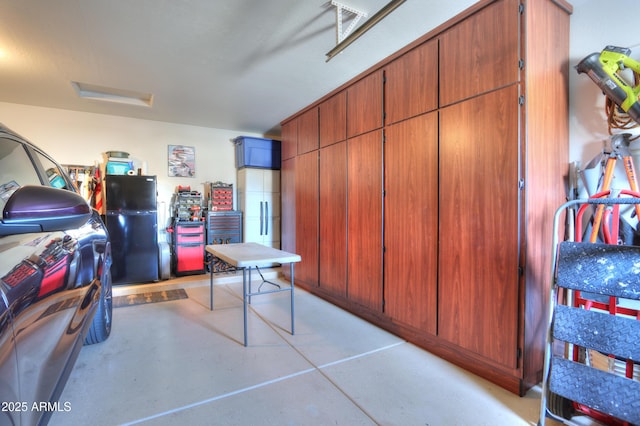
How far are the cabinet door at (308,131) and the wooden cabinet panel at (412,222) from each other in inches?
60.0

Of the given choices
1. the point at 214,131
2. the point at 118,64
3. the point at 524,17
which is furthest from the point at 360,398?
the point at 214,131

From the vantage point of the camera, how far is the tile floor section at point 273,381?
5.82ft

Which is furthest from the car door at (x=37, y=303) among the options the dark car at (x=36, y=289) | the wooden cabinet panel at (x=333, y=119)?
the wooden cabinet panel at (x=333, y=119)

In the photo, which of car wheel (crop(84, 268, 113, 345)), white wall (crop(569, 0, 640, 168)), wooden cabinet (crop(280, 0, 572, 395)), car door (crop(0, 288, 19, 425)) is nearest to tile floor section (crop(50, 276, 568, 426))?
car wheel (crop(84, 268, 113, 345))

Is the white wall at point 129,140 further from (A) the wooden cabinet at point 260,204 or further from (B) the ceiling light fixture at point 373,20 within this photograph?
(B) the ceiling light fixture at point 373,20

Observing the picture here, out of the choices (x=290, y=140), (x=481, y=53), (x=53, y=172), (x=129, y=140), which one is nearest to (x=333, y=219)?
(x=290, y=140)

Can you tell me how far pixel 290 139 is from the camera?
194 inches

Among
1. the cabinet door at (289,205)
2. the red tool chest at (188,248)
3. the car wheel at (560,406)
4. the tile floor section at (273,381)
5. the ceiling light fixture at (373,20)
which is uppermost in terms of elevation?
the ceiling light fixture at (373,20)

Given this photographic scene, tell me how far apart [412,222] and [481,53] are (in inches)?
55.6

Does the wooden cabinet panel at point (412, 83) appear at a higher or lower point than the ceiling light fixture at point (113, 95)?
lower

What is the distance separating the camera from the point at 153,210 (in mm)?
4691

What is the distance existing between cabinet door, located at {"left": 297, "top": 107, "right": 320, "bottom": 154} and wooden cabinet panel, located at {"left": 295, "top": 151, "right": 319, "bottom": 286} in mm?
115

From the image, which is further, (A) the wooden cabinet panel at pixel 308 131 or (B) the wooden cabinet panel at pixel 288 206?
(B) the wooden cabinet panel at pixel 288 206

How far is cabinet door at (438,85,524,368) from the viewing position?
1.99 metres
